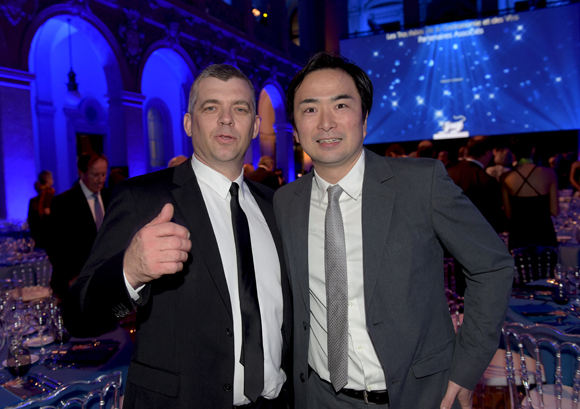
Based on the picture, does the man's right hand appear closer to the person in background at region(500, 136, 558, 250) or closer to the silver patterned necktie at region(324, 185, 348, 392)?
the silver patterned necktie at region(324, 185, 348, 392)

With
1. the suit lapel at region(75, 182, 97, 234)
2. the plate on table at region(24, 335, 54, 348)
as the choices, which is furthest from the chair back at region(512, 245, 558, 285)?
the suit lapel at region(75, 182, 97, 234)

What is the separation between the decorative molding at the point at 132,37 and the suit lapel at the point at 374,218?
8941 mm

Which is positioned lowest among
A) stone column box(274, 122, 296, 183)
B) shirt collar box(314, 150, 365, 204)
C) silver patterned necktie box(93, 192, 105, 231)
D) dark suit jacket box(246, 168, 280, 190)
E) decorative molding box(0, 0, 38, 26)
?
silver patterned necktie box(93, 192, 105, 231)

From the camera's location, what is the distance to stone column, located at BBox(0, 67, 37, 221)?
22.0 ft

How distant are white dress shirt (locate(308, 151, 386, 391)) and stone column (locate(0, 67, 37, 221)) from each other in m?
7.15

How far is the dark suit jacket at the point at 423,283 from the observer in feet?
4.46

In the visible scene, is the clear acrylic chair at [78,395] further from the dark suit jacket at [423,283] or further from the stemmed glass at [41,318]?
the stemmed glass at [41,318]

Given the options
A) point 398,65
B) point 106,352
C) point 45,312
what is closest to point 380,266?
point 106,352

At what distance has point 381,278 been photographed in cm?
139

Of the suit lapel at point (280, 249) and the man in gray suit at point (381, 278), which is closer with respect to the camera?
the man in gray suit at point (381, 278)

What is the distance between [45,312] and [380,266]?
2159 mm

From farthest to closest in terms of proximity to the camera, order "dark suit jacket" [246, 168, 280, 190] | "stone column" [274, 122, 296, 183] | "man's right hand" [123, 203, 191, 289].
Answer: "stone column" [274, 122, 296, 183]
"dark suit jacket" [246, 168, 280, 190]
"man's right hand" [123, 203, 191, 289]

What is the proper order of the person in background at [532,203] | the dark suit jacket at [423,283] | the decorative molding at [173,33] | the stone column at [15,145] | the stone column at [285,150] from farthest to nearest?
the stone column at [285,150], the decorative molding at [173,33], the stone column at [15,145], the person in background at [532,203], the dark suit jacket at [423,283]

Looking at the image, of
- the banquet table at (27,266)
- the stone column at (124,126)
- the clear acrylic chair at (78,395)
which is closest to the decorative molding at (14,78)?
the stone column at (124,126)
